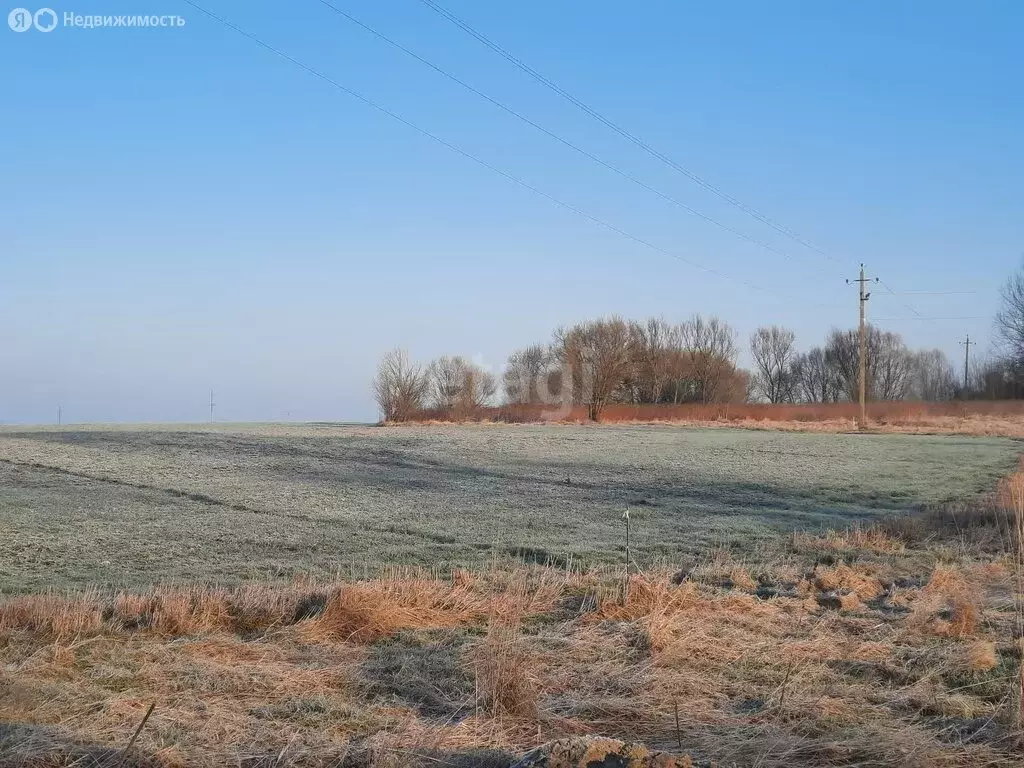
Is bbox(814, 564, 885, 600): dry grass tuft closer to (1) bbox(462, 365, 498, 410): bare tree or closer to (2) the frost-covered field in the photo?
(2) the frost-covered field

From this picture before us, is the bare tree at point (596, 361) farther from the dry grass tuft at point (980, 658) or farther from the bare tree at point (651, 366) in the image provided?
the dry grass tuft at point (980, 658)

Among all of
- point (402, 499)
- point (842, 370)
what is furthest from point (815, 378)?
point (402, 499)

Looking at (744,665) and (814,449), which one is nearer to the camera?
(744,665)

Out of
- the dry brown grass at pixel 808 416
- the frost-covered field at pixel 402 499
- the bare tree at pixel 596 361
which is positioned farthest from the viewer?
the bare tree at pixel 596 361

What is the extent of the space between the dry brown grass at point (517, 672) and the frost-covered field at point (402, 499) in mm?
3647

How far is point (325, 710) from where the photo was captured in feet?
17.4

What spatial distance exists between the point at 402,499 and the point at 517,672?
16.7m

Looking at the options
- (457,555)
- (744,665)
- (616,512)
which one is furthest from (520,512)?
(744,665)

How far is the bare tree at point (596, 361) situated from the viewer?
291 feet

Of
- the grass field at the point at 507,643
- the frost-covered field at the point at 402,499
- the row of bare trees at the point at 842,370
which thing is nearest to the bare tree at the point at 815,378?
the row of bare trees at the point at 842,370

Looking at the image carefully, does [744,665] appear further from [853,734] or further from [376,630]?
[376,630]

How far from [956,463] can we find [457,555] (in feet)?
91.5

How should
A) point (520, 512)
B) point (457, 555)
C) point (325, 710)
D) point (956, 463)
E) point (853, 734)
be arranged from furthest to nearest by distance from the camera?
point (956, 463), point (520, 512), point (457, 555), point (325, 710), point (853, 734)

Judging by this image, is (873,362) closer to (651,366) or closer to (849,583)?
→ (651,366)
